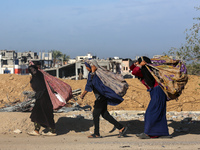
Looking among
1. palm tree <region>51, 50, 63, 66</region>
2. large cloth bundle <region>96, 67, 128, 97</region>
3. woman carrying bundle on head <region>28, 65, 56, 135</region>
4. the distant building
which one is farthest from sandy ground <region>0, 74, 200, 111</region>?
palm tree <region>51, 50, 63, 66</region>

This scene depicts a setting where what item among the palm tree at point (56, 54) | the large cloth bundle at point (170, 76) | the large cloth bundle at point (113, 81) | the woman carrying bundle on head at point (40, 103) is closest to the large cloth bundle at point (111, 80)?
the large cloth bundle at point (113, 81)

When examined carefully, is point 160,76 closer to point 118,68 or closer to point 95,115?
point 95,115

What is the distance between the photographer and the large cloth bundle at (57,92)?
25.1 ft

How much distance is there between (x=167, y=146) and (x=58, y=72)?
3675 centimetres

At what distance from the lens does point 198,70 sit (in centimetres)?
1266

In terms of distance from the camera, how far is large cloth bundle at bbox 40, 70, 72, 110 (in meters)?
7.64

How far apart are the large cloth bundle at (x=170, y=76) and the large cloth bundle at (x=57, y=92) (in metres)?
1.98

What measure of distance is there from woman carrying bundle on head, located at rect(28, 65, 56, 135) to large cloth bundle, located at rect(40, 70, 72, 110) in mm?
111

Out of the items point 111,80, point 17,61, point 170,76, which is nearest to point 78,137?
point 111,80

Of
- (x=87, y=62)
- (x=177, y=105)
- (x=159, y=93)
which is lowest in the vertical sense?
(x=177, y=105)

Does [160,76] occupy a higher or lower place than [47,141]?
higher

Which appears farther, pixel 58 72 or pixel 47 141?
pixel 58 72

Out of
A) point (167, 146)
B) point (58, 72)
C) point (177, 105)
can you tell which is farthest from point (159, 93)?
point (58, 72)

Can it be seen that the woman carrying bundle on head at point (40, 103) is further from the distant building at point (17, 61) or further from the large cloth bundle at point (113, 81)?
the distant building at point (17, 61)
